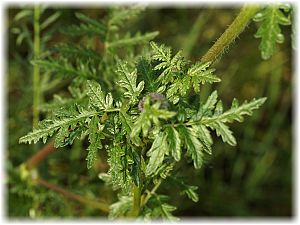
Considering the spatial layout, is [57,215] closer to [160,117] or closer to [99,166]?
[99,166]

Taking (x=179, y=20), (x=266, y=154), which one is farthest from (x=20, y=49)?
(x=266, y=154)

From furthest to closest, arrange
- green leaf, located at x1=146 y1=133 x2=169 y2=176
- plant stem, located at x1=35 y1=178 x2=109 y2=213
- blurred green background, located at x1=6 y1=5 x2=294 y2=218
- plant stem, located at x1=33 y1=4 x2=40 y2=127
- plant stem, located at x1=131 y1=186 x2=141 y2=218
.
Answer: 1. blurred green background, located at x1=6 y1=5 x2=294 y2=218
2. plant stem, located at x1=33 y1=4 x2=40 y2=127
3. plant stem, located at x1=35 y1=178 x2=109 y2=213
4. plant stem, located at x1=131 y1=186 x2=141 y2=218
5. green leaf, located at x1=146 y1=133 x2=169 y2=176

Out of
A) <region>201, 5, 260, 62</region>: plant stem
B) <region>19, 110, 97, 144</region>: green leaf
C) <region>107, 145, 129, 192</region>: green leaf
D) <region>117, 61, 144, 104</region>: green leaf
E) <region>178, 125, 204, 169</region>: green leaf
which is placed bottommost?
<region>107, 145, 129, 192</region>: green leaf

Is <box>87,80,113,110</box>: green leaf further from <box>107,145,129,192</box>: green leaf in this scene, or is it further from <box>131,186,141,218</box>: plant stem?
<box>131,186,141,218</box>: plant stem

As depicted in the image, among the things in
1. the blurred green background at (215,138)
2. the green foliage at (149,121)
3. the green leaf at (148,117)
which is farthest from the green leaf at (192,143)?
the blurred green background at (215,138)

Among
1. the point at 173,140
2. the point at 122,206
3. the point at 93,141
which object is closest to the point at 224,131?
the point at 173,140

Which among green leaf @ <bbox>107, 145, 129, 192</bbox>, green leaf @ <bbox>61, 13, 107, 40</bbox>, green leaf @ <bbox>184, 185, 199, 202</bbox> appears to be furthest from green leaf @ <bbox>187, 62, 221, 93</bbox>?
green leaf @ <bbox>61, 13, 107, 40</bbox>

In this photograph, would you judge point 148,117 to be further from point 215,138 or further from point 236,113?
point 215,138
